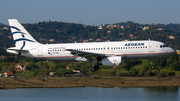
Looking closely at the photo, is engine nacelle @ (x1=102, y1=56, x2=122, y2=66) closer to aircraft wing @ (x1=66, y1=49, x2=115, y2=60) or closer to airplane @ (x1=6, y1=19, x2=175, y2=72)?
airplane @ (x1=6, y1=19, x2=175, y2=72)

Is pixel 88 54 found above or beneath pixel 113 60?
above

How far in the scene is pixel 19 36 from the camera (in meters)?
62.6

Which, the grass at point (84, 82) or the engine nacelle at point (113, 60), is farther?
the grass at point (84, 82)

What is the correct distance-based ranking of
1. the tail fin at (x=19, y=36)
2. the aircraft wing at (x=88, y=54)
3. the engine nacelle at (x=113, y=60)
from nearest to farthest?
1. the aircraft wing at (x=88, y=54)
2. the engine nacelle at (x=113, y=60)
3. the tail fin at (x=19, y=36)

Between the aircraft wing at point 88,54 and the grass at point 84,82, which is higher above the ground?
the aircraft wing at point 88,54

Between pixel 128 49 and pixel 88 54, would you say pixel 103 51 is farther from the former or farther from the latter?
pixel 128 49

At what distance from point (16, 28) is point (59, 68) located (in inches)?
1962

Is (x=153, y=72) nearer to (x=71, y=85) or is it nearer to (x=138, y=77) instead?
(x=138, y=77)

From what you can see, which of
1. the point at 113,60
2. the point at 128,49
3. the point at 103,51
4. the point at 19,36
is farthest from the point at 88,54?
the point at 19,36

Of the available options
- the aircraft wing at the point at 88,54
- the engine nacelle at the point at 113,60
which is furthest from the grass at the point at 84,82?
the engine nacelle at the point at 113,60

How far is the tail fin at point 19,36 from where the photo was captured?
2447 inches

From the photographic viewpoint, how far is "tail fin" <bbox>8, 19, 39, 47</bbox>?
62156 millimetres

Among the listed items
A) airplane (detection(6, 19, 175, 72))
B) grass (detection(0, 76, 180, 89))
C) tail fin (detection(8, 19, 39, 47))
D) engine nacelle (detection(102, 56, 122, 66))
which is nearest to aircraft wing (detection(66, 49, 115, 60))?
airplane (detection(6, 19, 175, 72))

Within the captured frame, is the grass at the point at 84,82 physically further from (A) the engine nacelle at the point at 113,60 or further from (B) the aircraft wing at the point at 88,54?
(A) the engine nacelle at the point at 113,60
